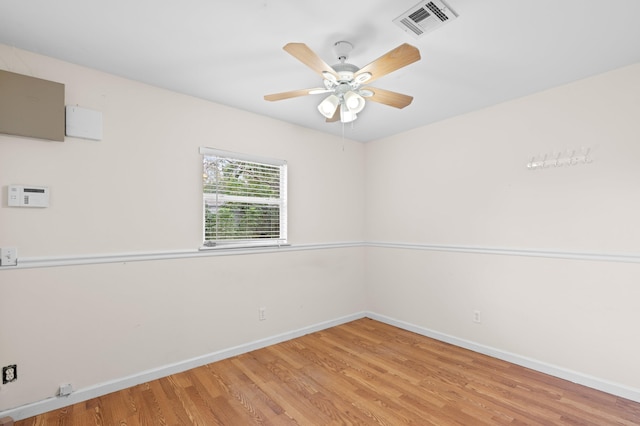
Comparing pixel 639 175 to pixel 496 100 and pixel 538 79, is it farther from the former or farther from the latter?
pixel 496 100

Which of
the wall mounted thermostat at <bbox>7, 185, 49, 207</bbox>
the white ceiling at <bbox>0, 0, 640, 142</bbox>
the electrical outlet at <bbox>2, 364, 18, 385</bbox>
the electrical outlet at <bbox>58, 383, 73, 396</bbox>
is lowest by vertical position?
the electrical outlet at <bbox>58, 383, 73, 396</bbox>

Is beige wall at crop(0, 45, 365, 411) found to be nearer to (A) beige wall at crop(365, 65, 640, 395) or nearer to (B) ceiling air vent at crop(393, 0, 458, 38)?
(A) beige wall at crop(365, 65, 640, 395)

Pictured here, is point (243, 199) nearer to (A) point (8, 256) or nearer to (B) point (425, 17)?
(A) point (8, 256)

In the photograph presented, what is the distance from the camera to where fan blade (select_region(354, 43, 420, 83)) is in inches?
62.2

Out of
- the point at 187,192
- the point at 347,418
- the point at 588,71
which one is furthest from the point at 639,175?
the point at 187,192

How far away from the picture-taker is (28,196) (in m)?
2.09

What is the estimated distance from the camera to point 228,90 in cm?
271

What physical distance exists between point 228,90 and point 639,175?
3.31m

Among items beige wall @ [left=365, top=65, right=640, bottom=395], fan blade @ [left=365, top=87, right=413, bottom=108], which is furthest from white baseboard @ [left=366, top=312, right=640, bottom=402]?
fan blade @ [left=365, top=87, right=413, bottom=108]

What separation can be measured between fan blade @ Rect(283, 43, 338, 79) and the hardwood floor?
2.26 metres

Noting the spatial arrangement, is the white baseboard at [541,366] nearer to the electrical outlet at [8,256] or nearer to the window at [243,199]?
the window at [243,199]

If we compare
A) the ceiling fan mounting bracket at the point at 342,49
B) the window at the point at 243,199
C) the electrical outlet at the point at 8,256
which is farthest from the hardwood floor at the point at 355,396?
the ceiling fan mounting bracket at the point at 342,49

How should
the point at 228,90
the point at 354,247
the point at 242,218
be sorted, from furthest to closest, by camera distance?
the point at 354,247, the point at 242,218, the point at 228,90

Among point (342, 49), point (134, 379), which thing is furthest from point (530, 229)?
point (134, 379)
